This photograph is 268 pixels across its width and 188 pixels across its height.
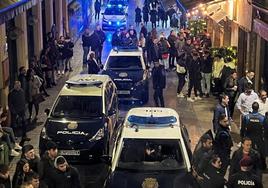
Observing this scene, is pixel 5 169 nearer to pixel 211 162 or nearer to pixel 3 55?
pixel 211 162

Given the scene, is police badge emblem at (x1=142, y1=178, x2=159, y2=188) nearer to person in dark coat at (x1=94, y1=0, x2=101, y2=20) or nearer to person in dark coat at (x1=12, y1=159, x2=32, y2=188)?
person in dark coat at (x1=12, y1=159, x2=32, y2=188)

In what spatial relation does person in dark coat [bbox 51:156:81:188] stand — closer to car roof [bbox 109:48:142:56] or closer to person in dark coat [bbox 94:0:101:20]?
car roof [bbox 109:48:142:56]

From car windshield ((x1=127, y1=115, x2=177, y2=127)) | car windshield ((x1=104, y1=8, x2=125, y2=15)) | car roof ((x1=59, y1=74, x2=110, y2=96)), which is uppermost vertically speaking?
car windshield ((x1=104, y1=8, x2=125, y2=15))

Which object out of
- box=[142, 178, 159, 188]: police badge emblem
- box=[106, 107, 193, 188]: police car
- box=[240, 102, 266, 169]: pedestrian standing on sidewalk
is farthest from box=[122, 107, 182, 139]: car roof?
→ box=[240, 102, 266, 169]: pedestrian standing on sidewalk

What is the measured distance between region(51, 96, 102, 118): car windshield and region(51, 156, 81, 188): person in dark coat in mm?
5327

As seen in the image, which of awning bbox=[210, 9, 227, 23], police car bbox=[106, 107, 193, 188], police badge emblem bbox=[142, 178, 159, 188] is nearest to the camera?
police badge emblem bbox=[142, 178, 159, 188]

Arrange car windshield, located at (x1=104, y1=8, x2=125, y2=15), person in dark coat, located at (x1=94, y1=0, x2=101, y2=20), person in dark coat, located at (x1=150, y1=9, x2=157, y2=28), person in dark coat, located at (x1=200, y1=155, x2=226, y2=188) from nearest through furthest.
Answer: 1. person in dark coat, located at (x1=200, y1=155, x2=226, y2=188)
2. person in dark coat, located at (x1=150, y1=9, x2=157, y2=28)
3. car windshield, located at (x1=104, y1=8, x2=125, y2=15)
4. person in dark coat, located at (x1=94, y1=0, x2=101, y2=20)

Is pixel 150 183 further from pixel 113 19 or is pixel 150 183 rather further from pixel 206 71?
pixel 113 19

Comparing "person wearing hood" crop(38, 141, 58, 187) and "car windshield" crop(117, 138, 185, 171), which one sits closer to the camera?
"person wearing hood" crop(38, 141, 58, 187)

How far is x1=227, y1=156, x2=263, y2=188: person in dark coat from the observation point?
10.3 meters

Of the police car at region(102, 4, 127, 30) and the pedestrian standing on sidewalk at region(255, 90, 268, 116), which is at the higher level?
the police car at region(102, 4, 127, 30)

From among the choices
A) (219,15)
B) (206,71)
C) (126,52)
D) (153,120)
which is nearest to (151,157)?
(153,120)

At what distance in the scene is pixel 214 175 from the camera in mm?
10891

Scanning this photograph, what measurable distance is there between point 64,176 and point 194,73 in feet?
42.9
